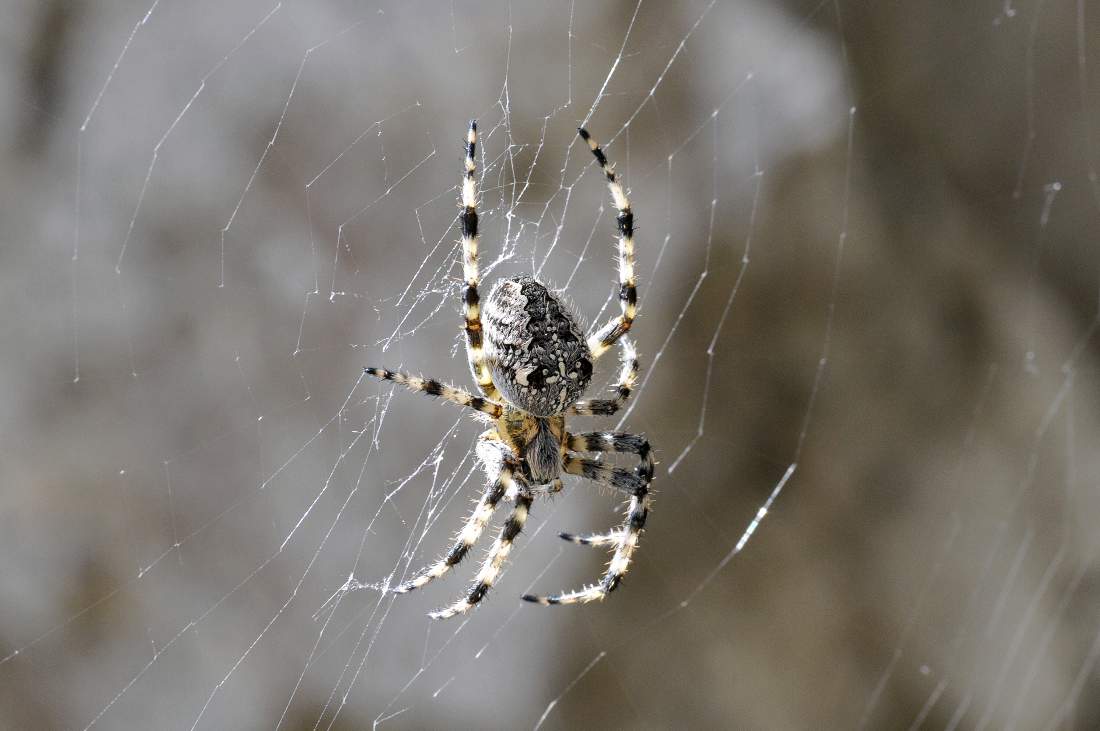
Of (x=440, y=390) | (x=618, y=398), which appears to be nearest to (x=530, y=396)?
(x=440, y=390)

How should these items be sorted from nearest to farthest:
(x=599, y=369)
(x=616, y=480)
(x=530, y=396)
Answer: (x=530, y=396), (x=616, y=480), (x=599, y=369)

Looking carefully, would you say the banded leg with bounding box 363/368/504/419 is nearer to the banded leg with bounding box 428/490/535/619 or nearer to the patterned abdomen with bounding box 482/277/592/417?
the patterned abdomen with bounding box 482/277/592/417

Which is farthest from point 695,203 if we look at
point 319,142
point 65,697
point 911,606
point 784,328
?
point 65,697

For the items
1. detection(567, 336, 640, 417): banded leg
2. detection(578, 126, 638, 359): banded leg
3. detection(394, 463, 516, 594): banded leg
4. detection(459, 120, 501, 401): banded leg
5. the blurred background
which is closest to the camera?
detection(459, 120, 501, 401): banded leg

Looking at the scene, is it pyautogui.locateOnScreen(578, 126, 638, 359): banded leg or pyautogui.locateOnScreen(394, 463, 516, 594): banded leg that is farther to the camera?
pyautogui.locateOnScreen(578, 126, 638, 359): banded leg

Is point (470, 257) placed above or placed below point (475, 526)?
above

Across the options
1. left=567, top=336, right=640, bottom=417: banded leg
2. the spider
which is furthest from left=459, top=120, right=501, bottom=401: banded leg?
left=567, top=336, right=640, bottom=417: banded leg

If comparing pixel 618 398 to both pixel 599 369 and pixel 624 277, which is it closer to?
pixel 599 369

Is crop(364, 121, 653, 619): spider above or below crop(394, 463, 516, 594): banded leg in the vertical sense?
above
